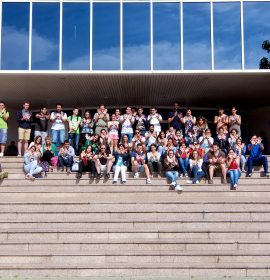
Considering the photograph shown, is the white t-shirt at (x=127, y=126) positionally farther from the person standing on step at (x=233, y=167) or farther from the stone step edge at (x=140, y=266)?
the stone step edge at (x=140, y=266)

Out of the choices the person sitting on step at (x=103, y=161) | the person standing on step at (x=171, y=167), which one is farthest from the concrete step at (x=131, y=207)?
the person sitting on step at (x=103, y=161)

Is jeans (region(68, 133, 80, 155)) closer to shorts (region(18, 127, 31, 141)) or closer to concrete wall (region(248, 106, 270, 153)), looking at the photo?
shorts (region(18, 127, 31, 141))

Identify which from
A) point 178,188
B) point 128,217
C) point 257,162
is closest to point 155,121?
point 257,162

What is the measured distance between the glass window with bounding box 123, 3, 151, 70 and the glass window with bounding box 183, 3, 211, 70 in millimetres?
1424

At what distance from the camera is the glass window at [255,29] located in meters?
17.0

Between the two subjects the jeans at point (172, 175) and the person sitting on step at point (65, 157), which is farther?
the person sitting on step at point (65, 157)

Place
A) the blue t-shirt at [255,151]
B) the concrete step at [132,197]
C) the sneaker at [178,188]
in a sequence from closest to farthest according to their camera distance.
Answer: the concrete step at [132,197] < the sneaker at [178,188] < the blue t-shirt at [255,151]

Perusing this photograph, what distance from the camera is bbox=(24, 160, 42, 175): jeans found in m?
12.5

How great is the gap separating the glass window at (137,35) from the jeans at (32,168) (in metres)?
6.05

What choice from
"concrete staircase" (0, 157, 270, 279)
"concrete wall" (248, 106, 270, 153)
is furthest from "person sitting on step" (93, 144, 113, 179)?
"concrete wall" (248, 106, 270, 153)

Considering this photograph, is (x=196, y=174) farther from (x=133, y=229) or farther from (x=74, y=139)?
(x=74, y=139)

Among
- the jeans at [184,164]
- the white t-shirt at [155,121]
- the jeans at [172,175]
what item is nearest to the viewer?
the jeans at [172,175]

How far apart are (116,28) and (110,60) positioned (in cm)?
124

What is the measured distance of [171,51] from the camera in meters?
17.0
